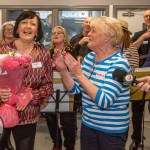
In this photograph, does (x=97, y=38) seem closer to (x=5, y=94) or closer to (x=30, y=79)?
(x=30, y=79)

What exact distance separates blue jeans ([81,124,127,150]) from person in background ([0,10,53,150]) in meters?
0.38

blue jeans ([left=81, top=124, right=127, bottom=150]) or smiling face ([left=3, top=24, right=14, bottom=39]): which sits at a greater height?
smiling face ([left=3, top=24, right=14, bottom=39])

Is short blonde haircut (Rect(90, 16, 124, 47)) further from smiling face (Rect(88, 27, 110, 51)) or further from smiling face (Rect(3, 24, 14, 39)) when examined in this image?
smiling face (Rect(3, 24, 14, 39))

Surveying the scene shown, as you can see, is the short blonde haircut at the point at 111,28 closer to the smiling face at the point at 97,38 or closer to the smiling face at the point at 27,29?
the smiling face at the point at 97,38

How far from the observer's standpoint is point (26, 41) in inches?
81.3

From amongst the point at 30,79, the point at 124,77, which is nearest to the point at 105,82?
the point at 124,77

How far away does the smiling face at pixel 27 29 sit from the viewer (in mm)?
2059

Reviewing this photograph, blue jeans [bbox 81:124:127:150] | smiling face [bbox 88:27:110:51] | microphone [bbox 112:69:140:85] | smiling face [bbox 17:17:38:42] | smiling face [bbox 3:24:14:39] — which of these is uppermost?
smiling face [bbox 3:24:14:39]

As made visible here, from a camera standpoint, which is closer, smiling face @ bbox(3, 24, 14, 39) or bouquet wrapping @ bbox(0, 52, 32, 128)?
bouquet wrapping @ bbox(0, 52, 32, 128)

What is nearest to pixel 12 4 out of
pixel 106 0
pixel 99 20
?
pixel 106 0

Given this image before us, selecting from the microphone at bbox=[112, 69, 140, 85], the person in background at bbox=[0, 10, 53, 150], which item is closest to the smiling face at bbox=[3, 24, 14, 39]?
the person in background at bbox=[0, 10, 53, 150]

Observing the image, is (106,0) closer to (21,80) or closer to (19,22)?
(19,22)

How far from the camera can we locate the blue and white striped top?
164 centimetres

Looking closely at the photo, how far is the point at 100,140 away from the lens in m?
1.82
